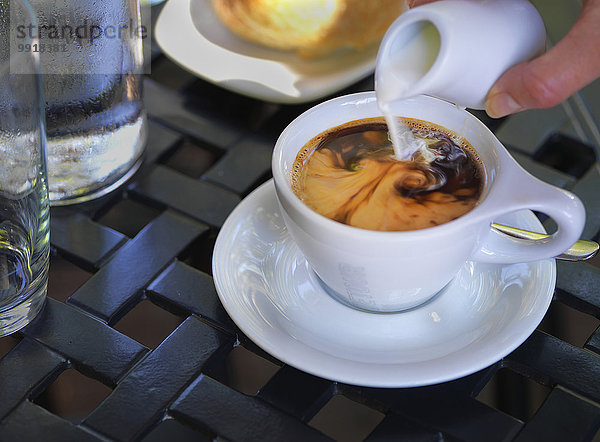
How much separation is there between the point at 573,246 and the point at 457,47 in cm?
23

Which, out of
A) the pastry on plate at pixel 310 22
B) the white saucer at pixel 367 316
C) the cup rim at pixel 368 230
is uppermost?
the cup rim at pixel 368 230

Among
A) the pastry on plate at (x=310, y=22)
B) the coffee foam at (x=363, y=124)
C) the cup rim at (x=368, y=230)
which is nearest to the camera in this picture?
the cup rim at (x=368, y=230)

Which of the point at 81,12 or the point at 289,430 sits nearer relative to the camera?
the point at 289,430

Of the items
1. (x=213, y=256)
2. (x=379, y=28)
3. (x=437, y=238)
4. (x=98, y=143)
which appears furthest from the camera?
(x=379, y=28)

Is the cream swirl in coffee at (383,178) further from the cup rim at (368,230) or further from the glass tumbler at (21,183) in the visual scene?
the glass tumbler at (21,183)

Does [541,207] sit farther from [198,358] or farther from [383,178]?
[198,358]

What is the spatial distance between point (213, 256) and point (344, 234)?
15cm

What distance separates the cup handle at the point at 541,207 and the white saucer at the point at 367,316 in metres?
0.04

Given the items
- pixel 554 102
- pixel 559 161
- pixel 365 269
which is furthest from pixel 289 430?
pixel 559 161

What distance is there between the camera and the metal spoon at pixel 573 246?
712 millimetres

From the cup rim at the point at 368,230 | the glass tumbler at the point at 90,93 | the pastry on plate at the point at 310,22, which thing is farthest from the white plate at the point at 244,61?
the cup rim at the point at 368,230

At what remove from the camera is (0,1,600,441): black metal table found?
0.60 meters

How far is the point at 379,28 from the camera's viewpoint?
940 millimetres

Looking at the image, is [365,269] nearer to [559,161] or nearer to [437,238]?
[437,238]
